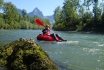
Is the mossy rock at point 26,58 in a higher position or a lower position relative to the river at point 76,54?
higher

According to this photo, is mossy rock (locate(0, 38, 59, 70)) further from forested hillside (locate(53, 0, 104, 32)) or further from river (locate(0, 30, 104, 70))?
forested hillside (locate(53, 0, 104, 32))

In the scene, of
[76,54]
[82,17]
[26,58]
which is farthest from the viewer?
[82,17]

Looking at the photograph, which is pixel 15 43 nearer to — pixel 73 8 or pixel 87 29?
pixel 87 29

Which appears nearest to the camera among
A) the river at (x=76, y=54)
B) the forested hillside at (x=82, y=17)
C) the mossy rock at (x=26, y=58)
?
the mossy rock at (x=26, y=58)

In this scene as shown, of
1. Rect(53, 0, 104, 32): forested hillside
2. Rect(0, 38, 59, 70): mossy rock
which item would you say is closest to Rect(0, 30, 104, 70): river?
Rect(0, 38, 59, 70): mossy rock

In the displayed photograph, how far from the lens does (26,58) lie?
8719 mm

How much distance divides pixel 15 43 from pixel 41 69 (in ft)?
6.39

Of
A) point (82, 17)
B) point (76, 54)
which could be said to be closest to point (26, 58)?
point (76, 54)

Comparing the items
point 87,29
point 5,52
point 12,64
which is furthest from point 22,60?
point 87,29

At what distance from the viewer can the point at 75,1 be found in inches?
3339

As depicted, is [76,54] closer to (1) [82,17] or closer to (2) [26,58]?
→ (2) [26,58]

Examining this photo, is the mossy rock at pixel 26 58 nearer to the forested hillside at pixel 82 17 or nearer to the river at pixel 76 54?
the river at pixel 76 54

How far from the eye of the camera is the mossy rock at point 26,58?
8.47m

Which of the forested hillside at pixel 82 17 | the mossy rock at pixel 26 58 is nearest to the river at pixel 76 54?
the mossy rock at pixel 26 58
